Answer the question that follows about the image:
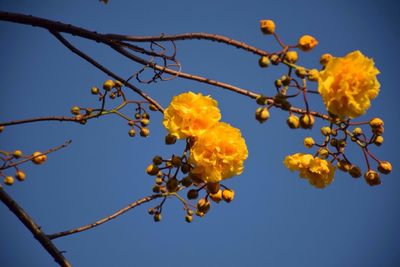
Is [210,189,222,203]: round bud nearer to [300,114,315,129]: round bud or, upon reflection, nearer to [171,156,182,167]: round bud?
[171,156,182,167]: round bud

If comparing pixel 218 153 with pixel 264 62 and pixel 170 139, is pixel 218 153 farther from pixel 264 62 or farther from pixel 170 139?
pixel 264 62

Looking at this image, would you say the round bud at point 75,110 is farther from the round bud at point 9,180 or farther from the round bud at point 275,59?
the round bud at point 275,59

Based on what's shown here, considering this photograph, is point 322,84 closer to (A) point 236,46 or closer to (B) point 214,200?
(A) point 236,46

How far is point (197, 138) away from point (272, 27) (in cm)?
65

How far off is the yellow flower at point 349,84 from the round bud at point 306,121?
0.09m

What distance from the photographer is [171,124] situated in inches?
66.7

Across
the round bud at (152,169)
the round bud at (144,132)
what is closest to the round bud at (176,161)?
the round bud at (152,169)

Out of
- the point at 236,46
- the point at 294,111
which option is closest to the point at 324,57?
the point at 294,111

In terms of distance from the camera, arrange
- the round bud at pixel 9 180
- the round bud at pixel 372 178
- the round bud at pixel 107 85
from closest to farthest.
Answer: the round bud at pixel 372 178, the round bud at pixel 107 85, the round bud at pixel 9 180

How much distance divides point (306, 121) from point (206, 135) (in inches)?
19.0

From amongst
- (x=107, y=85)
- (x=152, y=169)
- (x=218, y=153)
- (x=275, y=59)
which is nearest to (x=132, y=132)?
(x=107, y=85)

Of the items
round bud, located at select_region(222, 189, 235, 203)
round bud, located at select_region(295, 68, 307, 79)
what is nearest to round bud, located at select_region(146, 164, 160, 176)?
round bud, located at select_region(222, 189, 235, 203)

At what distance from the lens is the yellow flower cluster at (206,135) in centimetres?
164

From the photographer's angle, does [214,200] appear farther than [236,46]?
Yes
